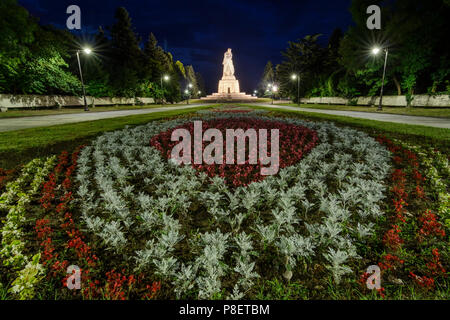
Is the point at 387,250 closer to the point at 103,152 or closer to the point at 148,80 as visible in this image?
the point at 103,152

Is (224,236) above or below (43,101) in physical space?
below

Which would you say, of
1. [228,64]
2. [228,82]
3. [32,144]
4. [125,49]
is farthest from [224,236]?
[228,64]

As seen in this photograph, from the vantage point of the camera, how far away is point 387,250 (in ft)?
8.43

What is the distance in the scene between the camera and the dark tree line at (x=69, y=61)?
19828mm

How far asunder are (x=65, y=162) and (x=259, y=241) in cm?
555

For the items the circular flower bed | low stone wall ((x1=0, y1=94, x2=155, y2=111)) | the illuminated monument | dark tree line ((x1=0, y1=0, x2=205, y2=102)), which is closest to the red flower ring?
the circular flower bed

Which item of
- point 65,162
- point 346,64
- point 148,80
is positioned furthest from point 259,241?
point 148,80

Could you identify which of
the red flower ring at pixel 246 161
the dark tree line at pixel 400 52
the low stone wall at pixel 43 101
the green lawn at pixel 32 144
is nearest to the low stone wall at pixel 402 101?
the dark tree line at pixel 400 52

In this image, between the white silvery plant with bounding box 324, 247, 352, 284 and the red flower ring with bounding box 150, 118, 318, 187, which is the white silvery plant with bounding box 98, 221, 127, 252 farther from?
the white silvery plant with bounding box 324, 247, 352, 284

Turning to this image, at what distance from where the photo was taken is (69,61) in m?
33.7

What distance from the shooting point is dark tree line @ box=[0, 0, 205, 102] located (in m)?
19.8

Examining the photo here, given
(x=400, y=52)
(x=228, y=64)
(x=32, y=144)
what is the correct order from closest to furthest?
(x=32, y=144) → (x=400, y=52) → (x=228, y=64)

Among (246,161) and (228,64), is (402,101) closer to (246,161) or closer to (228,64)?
(246,161)

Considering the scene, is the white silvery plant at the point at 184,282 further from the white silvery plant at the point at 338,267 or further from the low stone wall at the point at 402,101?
the low stone wall at the point at 402,101
